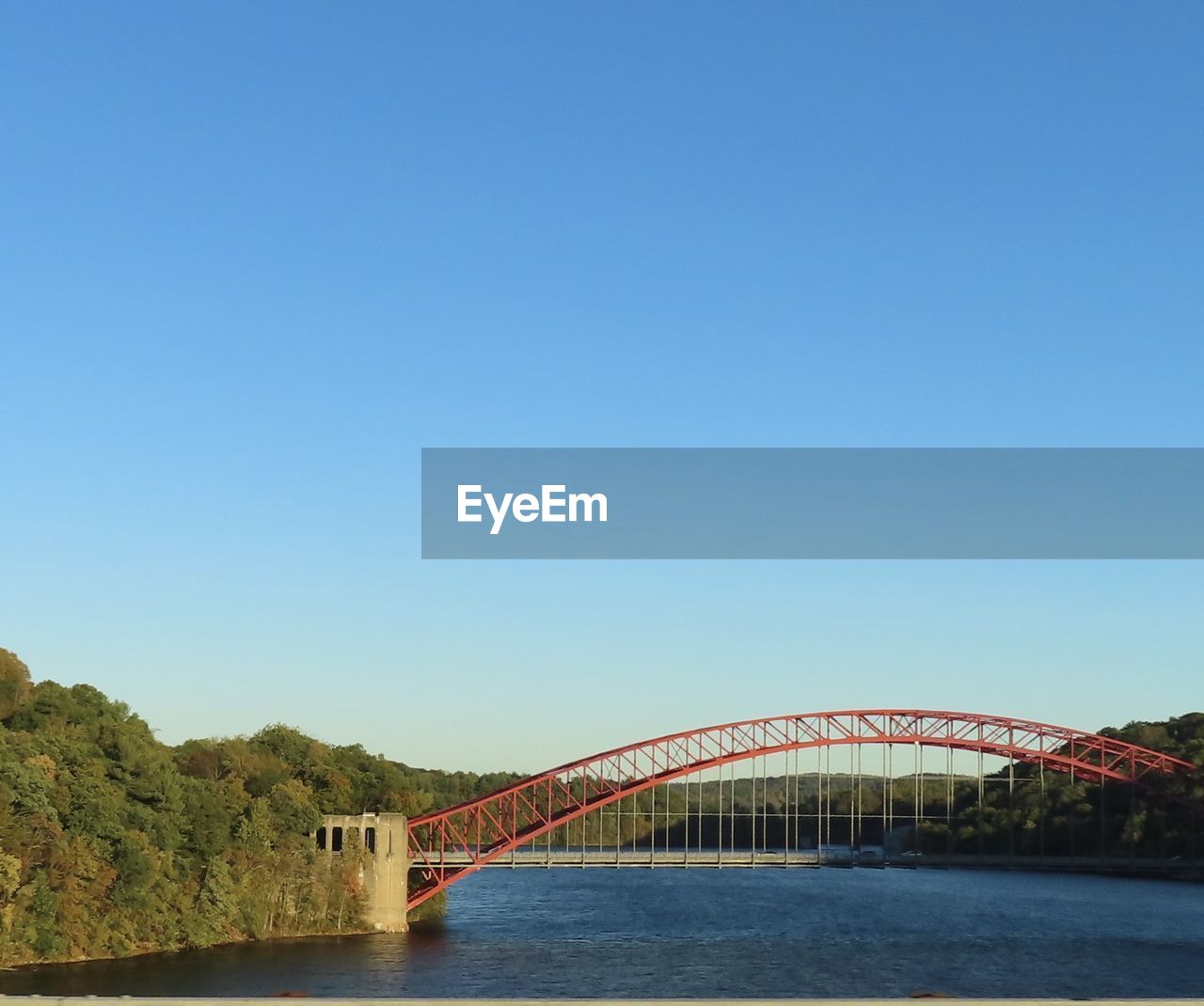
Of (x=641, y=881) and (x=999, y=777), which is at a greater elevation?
(x=999, y=777)

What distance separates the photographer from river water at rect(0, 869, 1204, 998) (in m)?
51.3

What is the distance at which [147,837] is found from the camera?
60.2 metres

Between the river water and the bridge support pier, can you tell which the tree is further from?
the river water

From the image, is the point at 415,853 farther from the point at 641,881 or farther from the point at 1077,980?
the point at 641,881

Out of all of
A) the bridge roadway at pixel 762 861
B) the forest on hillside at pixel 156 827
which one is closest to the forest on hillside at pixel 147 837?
the forest on hillside at pixel 156 827

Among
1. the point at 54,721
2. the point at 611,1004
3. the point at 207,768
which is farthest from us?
the point at 207,768

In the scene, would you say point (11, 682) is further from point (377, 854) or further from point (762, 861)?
point (762, 861)

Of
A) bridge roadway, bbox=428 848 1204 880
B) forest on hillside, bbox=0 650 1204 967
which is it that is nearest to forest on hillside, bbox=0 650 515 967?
forest on hillside, bbox=0 650 1204 967

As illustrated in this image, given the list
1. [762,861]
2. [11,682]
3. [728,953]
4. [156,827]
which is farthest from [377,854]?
[11,682]

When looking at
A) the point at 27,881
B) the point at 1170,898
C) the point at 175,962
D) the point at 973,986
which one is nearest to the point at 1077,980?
the point at 973,986

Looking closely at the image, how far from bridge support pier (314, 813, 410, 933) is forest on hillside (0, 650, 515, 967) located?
60 centimetres

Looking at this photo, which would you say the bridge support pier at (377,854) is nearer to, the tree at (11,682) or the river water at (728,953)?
the river water at (728,953)

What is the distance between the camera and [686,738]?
3342 inches

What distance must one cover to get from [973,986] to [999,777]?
74.6m
